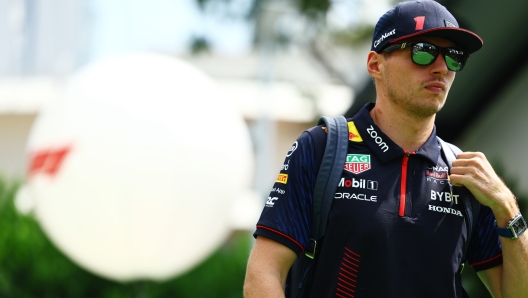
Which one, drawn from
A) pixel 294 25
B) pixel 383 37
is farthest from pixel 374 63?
pixel 294 25

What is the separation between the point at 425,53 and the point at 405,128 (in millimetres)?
299

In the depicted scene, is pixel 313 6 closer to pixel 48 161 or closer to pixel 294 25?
pixel 294 25

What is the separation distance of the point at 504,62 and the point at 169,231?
351 centimetres

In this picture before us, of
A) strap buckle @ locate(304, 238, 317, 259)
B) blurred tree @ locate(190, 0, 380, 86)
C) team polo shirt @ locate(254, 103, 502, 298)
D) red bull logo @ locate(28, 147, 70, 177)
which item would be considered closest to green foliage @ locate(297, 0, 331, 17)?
blurred tree @ locate(190, 0, 380, 86)

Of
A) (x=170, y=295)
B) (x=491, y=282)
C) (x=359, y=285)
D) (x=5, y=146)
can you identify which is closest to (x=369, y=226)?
(x=359, y=285)

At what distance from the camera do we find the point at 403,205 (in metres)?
2.90

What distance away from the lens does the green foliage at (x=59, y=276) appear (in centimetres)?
992

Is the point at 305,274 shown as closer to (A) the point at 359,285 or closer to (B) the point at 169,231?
(A) the point at 359,285

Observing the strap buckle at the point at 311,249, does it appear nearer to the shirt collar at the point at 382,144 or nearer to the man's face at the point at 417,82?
the shirt collar at the point at 382,144

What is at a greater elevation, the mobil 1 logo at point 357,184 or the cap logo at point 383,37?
the cap logo at point 383,37

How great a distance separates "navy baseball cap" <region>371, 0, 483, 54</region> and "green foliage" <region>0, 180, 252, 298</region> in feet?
23.1

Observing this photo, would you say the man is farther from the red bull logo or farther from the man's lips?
the red bull logo

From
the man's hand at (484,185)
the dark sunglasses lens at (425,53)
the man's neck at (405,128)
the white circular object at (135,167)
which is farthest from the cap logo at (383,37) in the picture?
the white circular object at (135,167)

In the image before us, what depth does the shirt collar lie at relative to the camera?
3016mm
